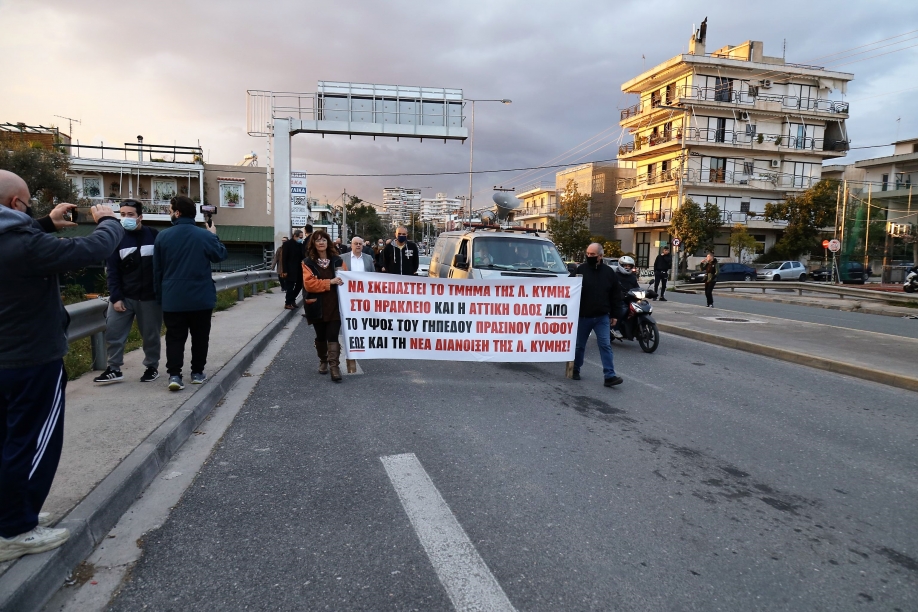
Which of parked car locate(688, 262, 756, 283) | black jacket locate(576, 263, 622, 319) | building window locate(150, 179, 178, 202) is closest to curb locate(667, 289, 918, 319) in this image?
black jacket locate(576, 263, 622, 319)

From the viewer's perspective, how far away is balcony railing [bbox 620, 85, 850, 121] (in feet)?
164

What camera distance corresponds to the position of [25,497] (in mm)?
2994

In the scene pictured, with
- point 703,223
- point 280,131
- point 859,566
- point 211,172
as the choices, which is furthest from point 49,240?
point 703,223

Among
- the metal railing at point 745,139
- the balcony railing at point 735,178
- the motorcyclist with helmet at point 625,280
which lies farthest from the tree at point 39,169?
the metal railing at point 745,139

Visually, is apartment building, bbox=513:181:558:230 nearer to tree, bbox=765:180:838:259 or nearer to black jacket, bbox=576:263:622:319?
tree, bbox=765:180:838:259

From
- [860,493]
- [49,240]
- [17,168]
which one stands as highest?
[17,168]

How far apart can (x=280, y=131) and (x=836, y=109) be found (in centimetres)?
5088

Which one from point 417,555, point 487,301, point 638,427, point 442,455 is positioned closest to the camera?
point 417,555

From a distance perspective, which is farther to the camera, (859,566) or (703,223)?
(703,223)

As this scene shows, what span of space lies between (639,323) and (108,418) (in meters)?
8.45

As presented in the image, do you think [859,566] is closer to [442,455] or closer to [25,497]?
[442,455]

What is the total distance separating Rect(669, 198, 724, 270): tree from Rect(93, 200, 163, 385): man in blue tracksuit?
43057mm

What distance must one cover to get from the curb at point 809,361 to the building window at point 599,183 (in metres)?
54.8

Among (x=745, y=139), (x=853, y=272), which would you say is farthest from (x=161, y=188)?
(x=745, y=139)
